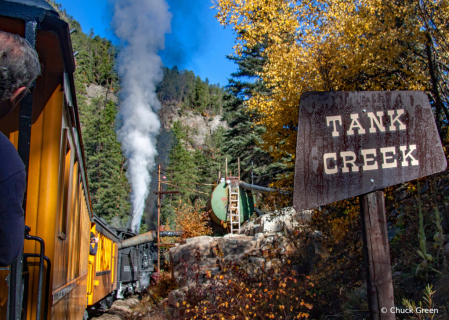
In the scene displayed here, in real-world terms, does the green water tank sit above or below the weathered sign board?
above

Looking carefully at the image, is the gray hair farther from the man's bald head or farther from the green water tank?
the green water tank

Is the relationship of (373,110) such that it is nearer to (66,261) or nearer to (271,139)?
(66,261)

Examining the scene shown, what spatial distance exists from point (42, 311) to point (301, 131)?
82.4 inches

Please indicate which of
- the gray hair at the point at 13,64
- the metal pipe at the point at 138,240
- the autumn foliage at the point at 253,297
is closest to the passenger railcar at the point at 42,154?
the gray hair at the point at 13,64

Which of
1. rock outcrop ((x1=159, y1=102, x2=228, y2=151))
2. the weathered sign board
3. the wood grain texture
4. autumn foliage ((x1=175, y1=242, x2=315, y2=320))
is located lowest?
autumn foliage ((x1=175, y1=242, x2=315, y2=320))

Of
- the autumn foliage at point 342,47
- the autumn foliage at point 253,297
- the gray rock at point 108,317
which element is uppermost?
the autumn foliage at point 342,47

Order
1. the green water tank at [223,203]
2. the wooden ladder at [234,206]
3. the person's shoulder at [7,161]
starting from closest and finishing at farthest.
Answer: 1. the person's shoulder at [7,161]
2. the wooden ladder at [234,206]
3. the green water tank at [223,203]

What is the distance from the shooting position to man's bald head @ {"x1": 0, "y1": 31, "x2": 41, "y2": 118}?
1264 mm

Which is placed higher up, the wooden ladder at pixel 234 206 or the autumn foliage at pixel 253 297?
the wooden ladder at pixel 234 206

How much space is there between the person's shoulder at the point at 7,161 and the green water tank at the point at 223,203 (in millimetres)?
22078

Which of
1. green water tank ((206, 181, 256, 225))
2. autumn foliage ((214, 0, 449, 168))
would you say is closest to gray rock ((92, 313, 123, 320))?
autumn foliage ((214, 0, 449, 168))

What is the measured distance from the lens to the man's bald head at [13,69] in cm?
126

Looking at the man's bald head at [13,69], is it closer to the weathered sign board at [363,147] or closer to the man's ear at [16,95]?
the man's ear at [16,95]

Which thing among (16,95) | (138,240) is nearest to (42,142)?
(16,95)
